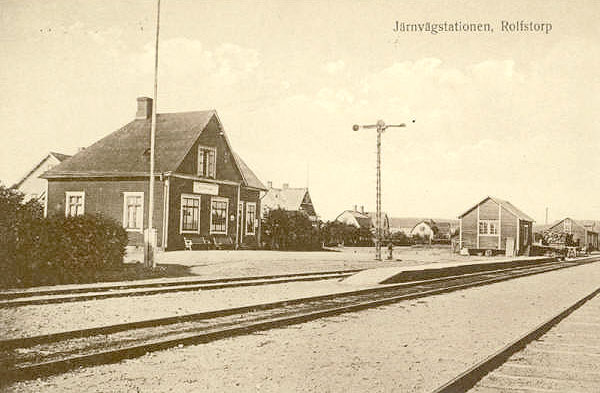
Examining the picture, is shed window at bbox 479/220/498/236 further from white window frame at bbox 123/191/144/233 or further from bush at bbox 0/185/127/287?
bush at bbox 0/185/127/287

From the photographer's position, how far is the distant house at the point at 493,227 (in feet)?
184

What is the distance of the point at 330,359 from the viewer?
7.23 metres

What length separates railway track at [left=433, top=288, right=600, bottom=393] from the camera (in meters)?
6.20

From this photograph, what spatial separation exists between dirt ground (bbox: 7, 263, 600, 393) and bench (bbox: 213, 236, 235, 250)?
23232 mm

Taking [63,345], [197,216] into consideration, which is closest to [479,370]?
[63,345]

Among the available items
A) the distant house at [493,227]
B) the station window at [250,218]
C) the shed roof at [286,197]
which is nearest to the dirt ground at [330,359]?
the station window at [250,218]

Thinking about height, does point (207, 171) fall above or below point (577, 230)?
above

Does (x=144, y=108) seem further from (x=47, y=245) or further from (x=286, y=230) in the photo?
(x=47, y=245)

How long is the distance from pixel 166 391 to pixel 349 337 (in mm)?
3891

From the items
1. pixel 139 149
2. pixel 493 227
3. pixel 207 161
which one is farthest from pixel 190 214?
pixel 493 227

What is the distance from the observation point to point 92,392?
546 cm

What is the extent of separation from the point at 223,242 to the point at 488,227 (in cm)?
3118

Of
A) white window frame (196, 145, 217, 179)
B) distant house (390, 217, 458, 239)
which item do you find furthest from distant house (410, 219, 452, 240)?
white window frame (196, 145, 217, 179)

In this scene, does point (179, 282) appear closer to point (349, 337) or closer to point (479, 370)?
point (349, 337)
